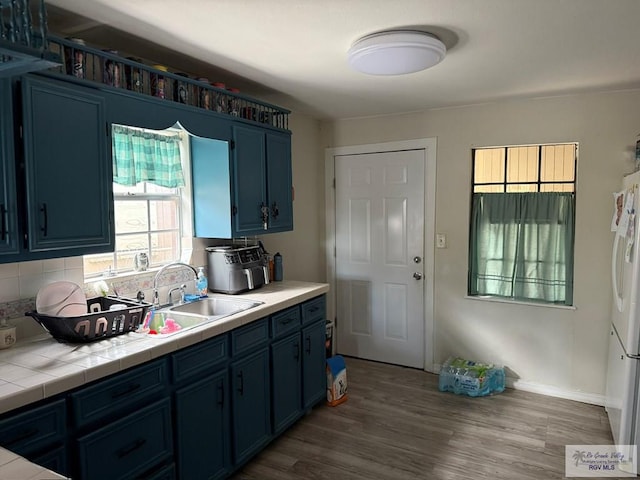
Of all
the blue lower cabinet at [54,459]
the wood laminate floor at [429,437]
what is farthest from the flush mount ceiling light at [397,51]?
the wood laminate floor at [429,437]

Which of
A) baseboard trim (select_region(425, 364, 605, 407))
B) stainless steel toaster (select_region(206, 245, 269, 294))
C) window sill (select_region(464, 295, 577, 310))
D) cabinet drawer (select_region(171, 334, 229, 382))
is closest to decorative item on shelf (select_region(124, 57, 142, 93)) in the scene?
stainless steel toaster (select_region(206, 245, 269, 294))

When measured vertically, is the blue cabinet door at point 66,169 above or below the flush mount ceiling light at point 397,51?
below

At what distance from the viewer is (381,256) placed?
4.20 m

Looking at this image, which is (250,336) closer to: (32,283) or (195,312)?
(195,312)

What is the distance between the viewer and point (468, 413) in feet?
10.8

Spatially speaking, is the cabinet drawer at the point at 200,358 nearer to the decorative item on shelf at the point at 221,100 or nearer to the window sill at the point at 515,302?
the decorative item on shelf at the point at 221,100

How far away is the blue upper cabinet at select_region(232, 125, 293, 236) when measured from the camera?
2926 millimetres

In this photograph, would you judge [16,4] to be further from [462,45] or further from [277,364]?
[277,364]

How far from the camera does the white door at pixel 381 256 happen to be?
4.04 m

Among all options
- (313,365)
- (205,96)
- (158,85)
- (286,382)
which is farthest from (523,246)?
(158,85)

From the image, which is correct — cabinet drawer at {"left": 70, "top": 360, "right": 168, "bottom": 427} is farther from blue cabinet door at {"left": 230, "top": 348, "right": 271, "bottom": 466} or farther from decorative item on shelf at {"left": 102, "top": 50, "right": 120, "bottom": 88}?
decorative item on shelf at {"left": 102, "top": 50, "right": 120, "bottom": 88}

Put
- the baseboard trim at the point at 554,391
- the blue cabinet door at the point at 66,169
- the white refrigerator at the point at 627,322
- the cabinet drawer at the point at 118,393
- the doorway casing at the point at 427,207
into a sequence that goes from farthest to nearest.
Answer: the doorway casing at the point at 427,207
the baseboard trim at the point at 554,391
the white refrigerator at the point at 627,322
the blue cabinet door at the point at 66,169
the cabinet drawer at the point at 118,393

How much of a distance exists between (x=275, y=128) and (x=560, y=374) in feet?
9.53

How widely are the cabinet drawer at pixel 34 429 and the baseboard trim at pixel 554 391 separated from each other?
3.31 metres
